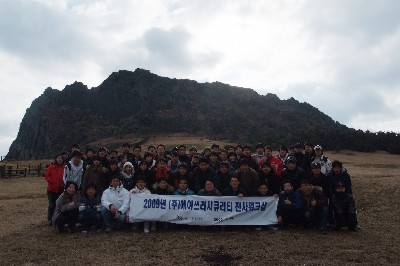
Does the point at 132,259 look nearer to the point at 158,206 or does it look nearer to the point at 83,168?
the point at 158,206

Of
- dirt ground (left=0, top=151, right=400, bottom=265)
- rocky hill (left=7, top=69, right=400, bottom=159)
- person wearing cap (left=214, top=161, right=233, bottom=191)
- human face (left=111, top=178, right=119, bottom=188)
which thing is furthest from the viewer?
rocky hill (left=7, top=69, right=400, bottom=159)

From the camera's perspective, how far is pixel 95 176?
10.9 metres

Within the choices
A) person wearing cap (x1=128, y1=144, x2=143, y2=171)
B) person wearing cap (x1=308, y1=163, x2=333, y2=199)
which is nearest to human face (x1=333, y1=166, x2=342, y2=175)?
person wearing cap (x1=308, y1=163, x2=333, y2=199)

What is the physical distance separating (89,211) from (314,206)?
5.74 metres

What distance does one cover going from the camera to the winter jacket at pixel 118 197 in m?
10.2

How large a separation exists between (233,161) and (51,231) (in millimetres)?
5444

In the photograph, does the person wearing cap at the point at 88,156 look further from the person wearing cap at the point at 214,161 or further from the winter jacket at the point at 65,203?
the person wearing cap at the point at 214,161

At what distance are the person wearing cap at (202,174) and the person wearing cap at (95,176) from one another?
2.58 m

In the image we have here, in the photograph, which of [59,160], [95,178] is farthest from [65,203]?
[59,160]

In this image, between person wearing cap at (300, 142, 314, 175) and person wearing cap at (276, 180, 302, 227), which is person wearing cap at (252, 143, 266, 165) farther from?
person wearing cap at (276, 180, 302, 227)

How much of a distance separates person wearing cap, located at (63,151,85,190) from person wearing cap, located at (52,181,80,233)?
0.97 meters

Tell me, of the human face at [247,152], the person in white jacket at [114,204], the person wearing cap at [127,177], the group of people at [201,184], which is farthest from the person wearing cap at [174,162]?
the human face at [247,152]

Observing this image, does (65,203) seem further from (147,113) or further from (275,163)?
(147,113)

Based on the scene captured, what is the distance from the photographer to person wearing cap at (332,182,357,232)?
9.98 m
